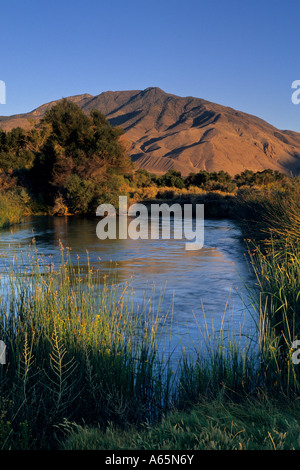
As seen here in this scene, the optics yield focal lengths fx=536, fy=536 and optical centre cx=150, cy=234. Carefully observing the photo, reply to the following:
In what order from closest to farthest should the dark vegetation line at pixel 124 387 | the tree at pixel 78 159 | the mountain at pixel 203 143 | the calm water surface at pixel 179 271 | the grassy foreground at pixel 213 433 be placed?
the grassy foreground at pixel 213 433
the dark vegetation line at pixel 124 387
the calm water surface at pixel 179 271
the tree at pixel 78 159
the mountain at pixel 203 143

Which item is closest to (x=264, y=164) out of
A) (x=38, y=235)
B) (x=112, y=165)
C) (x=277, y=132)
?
(x=277, y=132)

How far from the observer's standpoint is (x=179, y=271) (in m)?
12.7

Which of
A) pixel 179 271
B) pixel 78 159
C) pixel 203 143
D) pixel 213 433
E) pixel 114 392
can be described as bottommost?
pixel 179 271

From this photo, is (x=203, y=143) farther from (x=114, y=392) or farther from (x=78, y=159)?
(x=114, y=392)

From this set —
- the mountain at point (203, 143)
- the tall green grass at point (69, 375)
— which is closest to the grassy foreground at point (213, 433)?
the tall green grass at point (69, 375)

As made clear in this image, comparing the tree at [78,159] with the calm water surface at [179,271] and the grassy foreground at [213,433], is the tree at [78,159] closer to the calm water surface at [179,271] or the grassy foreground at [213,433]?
the calm water surface at [179,271]

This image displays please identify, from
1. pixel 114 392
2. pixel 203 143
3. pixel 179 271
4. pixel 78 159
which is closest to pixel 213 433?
pixel 114 392

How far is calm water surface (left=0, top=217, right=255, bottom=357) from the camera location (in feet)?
24.2

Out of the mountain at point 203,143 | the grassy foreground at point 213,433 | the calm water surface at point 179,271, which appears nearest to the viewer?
the grassy foreground at point 213,433

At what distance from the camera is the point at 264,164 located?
13425 centimetres

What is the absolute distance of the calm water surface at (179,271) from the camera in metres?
7.38

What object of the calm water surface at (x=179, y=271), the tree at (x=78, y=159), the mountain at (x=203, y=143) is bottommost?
the calm water surface at (x=179, y=271)

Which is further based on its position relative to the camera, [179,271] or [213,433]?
[179,271]
